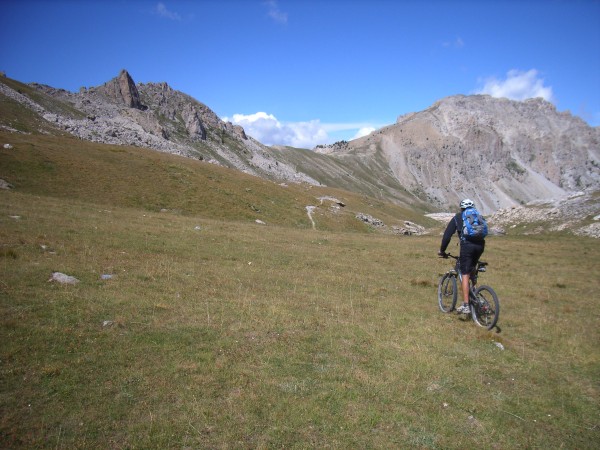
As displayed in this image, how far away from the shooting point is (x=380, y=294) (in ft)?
58.1

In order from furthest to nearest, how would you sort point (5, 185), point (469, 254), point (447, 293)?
point (5, 185), point (447, 293), point (469, 254)

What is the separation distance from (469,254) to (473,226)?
1.07 m

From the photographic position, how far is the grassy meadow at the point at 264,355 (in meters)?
7.07

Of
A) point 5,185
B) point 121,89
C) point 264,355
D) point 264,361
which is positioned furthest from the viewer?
point 121,89

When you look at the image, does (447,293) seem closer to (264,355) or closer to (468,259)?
(468,259)

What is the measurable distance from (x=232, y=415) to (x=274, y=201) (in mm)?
55776

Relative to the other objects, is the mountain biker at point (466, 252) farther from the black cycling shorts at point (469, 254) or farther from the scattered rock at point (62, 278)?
the scattered rock at point (62, 278)

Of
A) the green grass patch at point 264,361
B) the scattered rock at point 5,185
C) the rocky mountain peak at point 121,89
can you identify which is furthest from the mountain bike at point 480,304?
the rocky mountain peak at point 121,89

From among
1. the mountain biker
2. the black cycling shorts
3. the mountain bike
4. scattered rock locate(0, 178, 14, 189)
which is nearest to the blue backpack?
the mountain biker

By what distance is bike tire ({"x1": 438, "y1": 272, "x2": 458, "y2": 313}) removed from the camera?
15095mm

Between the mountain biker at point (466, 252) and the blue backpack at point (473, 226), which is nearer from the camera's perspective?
the blue backpack at point (473, 226)

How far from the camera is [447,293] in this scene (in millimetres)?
15984

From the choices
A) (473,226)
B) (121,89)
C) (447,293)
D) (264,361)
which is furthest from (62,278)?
(121,89)

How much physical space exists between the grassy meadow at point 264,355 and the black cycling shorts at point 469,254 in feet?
7.13
